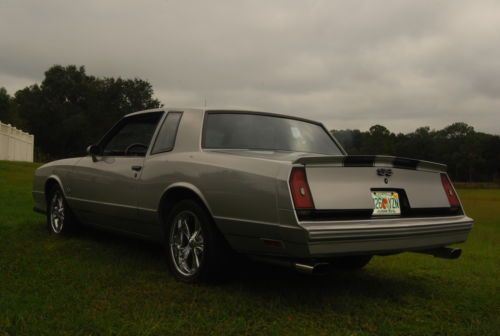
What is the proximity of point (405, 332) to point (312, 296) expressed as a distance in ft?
2.99

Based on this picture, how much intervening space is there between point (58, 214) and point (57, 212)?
0.04 metres

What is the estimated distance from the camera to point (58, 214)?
22.3ft

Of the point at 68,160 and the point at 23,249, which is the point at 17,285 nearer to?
the point at 23,249

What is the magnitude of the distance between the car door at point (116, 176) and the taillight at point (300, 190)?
6.32ft

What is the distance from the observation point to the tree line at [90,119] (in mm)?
80625

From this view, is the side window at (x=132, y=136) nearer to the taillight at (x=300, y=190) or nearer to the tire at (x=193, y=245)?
the tire at (x=193, y=245)

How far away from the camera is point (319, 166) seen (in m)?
3.95

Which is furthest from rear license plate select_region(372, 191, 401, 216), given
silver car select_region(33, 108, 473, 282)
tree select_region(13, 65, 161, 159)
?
tree select_region(13, 65, 161, 159)

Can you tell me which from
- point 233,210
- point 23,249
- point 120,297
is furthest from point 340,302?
point 23,249

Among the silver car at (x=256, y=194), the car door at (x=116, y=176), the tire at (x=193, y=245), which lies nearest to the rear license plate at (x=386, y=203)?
the silver car at (x=256, y=194)

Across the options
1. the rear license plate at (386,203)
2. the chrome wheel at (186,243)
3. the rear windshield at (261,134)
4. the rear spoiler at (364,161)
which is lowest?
the chrome wheel at (186,243)

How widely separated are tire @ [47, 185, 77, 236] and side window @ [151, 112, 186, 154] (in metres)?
1.90

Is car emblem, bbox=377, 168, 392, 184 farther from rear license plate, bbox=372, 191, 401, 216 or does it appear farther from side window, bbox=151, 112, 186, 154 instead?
side window, bbox=151, 112, 186, 154

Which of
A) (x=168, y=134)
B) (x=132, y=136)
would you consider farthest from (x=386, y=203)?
(x=132, y=136)
